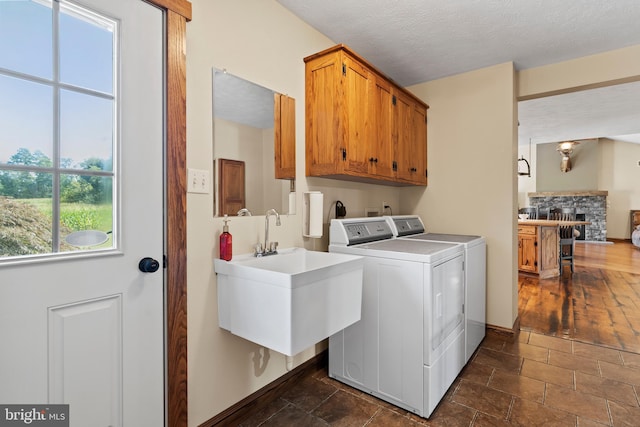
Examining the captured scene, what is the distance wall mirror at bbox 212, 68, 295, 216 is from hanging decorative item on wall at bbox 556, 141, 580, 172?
9392 millimetres

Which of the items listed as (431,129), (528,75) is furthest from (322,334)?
(528,75)

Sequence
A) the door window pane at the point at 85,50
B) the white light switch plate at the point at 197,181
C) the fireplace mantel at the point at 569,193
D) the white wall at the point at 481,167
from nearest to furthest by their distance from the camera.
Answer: the door window pane at the point at 85,50
the white light switch plate at the point at 197,181
the white wall at the point at 481,167
the fireplace mantel at the point at 569,193

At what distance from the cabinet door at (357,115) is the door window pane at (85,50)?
1.31m

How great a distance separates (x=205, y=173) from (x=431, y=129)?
8.02 feet

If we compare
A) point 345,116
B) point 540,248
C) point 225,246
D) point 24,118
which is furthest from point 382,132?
point 540,248

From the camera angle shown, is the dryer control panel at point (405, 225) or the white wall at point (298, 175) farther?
the dryer control panel at point (405, 225)

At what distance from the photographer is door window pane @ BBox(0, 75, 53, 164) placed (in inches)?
41.4

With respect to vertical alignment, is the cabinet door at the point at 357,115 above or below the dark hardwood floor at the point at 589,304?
above

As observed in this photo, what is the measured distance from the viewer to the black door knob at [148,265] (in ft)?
4.50

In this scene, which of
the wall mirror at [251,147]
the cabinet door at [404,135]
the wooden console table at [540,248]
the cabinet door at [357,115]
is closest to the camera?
the wall mirror at [251,147]

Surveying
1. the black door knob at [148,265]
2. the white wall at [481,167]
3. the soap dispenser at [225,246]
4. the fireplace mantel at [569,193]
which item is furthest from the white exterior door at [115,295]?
the fireplace mantel at [569,193]

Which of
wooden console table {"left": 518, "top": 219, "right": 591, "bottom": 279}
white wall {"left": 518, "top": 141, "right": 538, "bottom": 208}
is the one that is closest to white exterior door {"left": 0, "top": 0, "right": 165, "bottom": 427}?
wooden console table {"left": 518, "top": 219, "right": 591, "bottom": 279}

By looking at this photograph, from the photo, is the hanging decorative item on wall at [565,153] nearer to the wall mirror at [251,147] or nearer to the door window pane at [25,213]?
the wall mirror at [251,147]

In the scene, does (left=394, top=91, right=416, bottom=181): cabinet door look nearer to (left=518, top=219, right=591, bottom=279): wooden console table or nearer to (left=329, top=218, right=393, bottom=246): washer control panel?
(left=329, top=218, right=393, bottom=246): washer control panel
